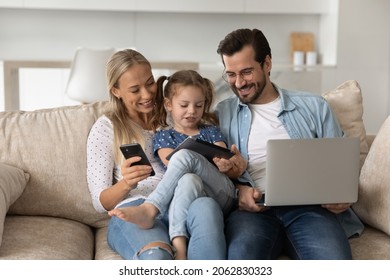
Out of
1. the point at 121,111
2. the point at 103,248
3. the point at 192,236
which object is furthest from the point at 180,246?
the point at 121,111

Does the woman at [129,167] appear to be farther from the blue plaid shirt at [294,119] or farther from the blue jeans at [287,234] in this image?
the blue plaid shirt at [294,119]

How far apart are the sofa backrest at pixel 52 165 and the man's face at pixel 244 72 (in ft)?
1.66

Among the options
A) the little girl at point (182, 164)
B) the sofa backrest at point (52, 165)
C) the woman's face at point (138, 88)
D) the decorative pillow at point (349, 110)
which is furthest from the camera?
the decorative pillow at point (349, 110)

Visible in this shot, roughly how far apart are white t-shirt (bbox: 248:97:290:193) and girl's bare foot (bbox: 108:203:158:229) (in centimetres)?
38

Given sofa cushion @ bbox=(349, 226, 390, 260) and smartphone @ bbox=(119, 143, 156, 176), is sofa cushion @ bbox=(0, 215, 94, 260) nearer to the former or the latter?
smartphone @ bbox=(119, 143, 156, 176)

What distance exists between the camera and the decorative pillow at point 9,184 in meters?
2.22

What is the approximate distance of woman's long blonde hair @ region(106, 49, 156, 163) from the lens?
234 cm

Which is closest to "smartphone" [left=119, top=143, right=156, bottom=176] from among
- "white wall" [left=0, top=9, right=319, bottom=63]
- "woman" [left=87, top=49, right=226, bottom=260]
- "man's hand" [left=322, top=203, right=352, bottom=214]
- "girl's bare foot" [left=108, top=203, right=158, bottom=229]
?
"woman" [left=87, top=49, right=226, bottom=260]

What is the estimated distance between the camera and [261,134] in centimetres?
243

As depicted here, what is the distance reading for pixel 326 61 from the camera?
241 inches

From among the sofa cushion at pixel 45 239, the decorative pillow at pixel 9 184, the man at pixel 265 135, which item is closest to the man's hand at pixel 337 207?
the man at pixel 265 135

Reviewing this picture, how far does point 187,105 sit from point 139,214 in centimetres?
43

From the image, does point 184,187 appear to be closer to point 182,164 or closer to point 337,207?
point 182,164

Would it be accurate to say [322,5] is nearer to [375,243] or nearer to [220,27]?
[220,27]
